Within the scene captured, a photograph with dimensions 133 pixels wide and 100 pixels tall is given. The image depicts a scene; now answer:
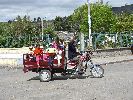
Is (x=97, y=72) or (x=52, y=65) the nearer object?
(x=52, y=65)

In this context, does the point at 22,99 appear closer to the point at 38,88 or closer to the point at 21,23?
the point at 38,88

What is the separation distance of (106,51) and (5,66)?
946 centimetres

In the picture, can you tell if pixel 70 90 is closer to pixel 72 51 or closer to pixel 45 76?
pixel 45 76

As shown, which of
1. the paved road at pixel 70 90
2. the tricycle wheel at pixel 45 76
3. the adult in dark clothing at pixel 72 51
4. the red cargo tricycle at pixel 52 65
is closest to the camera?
the paved road at pixel 70 90

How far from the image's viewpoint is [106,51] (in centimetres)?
3156

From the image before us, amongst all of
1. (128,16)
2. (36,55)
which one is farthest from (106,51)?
(128,16)

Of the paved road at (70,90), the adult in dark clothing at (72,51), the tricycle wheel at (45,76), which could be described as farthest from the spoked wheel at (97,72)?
the tricycle wheel at (45,76)

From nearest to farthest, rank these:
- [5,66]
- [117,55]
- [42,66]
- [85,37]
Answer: [42,66], [5,66], [85,37], [117,55]

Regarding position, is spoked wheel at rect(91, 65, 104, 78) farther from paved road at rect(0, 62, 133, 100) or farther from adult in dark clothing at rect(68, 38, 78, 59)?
adult in dark clothing at rect(68, 38, 78, 59)

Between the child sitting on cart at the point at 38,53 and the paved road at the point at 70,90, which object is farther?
the child sitting on cart at the point at 38,53

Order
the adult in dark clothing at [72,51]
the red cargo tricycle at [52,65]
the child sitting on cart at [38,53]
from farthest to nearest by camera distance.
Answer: the adult in dark clothing at [72,51] → the child sitting on cart at [38,53] → the red cargo tricycle at [52,65]

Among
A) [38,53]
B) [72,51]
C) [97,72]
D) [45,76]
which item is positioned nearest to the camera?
[45,76]

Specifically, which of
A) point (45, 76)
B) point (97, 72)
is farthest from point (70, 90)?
point (97, 72)

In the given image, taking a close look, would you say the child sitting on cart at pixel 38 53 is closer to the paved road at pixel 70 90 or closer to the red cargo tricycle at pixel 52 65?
the red cargo tricycle at pixel 52 65
